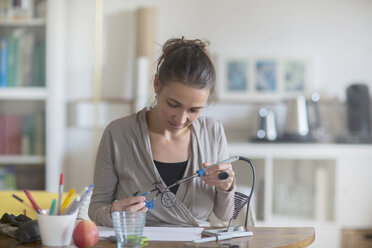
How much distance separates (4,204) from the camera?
1.96 metres

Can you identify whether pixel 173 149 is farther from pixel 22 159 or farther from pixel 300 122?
pixel 22 159

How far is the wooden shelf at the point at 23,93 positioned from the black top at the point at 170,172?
1953 millimetres

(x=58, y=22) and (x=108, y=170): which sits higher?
(x=58, y=22)

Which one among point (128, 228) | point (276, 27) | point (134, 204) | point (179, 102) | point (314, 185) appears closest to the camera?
point (128, 228)

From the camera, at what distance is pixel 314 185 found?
3406 millimetres

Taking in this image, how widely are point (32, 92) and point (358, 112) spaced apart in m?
2.16

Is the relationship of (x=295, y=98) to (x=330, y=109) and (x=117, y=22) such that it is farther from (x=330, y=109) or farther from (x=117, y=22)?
(x=117, y=22)

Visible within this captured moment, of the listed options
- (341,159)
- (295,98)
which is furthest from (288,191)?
(295,98)

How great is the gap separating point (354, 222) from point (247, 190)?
94cm

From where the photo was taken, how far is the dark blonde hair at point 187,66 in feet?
5.32

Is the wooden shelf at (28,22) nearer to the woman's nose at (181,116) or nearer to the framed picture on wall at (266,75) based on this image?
the framed picture on wall at (266,75)

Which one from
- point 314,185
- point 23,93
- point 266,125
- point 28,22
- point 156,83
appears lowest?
point 314,185

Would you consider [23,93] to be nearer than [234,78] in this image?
Yes

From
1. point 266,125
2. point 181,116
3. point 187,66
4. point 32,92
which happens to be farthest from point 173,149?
point 32,92
